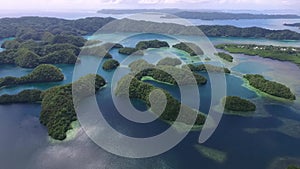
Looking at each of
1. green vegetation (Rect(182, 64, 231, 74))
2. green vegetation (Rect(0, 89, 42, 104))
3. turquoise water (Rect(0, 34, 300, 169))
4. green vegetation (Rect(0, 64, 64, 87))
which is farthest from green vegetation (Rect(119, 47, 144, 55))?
green vegetation (Rect(0, 89, 42, 104))

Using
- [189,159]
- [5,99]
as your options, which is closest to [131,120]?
[189,159]

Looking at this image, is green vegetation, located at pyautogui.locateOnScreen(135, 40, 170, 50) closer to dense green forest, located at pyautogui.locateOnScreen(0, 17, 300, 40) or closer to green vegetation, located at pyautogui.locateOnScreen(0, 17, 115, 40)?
green vegetation, located at pyautogui.locateOnScreen(0, 17, 115, 40)

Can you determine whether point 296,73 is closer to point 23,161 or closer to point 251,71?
point 251,71

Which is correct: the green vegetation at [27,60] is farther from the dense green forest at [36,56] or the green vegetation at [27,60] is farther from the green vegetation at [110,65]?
the green vegetation at [110,65]

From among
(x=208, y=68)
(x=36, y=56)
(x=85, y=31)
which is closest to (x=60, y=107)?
(x=36, y=56)

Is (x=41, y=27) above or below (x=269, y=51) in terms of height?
below

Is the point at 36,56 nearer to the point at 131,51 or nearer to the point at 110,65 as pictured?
the point at 110,65

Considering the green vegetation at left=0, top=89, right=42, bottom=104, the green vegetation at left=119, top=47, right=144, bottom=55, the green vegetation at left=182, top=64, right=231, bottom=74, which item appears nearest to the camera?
the green vegetation at left=0, top=89, right=42, bottom=104
